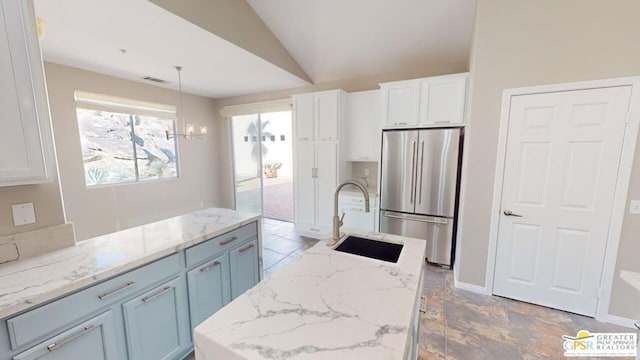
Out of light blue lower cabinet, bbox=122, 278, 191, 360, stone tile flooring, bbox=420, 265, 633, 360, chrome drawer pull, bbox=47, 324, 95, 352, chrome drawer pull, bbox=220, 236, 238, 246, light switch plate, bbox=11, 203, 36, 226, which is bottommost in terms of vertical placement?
stone tile flooring, bbox=420, 265, 633, 360

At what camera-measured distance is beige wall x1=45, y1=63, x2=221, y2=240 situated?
3.54 metres

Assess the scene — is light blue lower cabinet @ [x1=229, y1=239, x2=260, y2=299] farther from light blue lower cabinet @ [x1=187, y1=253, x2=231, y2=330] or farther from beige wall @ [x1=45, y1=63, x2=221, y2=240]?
beige wall @ [x1=45, y1=63, x2=221, y2=240]

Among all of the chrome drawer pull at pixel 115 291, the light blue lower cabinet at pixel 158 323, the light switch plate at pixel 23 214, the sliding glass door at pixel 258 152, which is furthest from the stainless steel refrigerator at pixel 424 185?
the light switch plate at pixel 23 214

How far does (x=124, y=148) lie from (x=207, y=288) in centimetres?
377

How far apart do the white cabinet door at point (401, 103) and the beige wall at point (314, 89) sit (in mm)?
692

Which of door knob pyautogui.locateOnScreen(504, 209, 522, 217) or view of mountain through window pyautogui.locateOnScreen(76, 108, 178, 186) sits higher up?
view of mountain through window pyautogui.locateOnScreen(76, 108, 178, 186)

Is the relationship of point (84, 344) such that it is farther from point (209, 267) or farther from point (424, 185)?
point (424, 185)

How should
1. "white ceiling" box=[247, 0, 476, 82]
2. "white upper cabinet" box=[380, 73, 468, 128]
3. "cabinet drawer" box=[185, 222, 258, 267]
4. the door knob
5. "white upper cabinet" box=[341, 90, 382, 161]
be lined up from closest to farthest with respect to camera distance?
"cabinet drawer" box=[185, 222, 258, 267] → the door knob → "white ceiling" box=[247, 0, 476, 82] → "white upper cabinet" box=[380, 73, 468, 128] → "white upper cabinet" box=[341, 90, 382, 161]

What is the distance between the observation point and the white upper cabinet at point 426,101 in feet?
9.80

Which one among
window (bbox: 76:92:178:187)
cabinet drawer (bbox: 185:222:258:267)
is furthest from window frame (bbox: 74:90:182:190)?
cabinet drawer (bbox: 185:222:258:267)

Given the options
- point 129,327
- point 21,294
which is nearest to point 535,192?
point 129,327

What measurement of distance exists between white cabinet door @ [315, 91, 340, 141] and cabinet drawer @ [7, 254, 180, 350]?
2878mm

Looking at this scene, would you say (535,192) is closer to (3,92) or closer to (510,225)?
(510,225)

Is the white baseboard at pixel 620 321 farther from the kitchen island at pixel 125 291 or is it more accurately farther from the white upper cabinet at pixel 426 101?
the kitchen island at pixel 125 291
